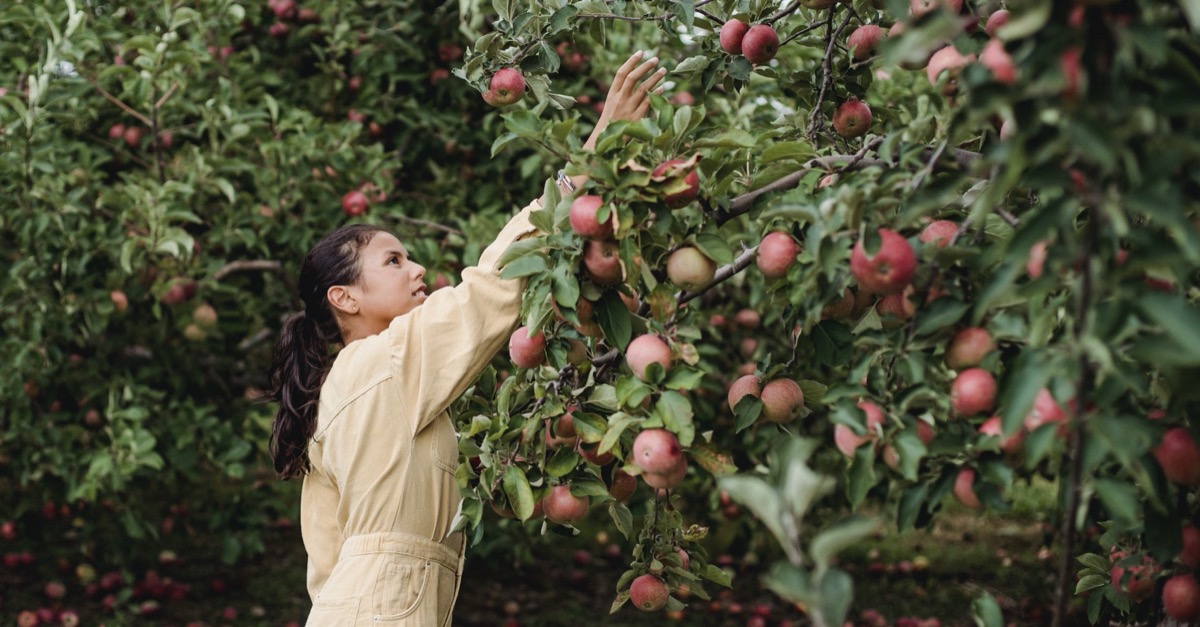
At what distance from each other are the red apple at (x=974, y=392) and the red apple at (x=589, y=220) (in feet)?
1.61

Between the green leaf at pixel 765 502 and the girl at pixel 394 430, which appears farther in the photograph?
the girl at pixel 394 430

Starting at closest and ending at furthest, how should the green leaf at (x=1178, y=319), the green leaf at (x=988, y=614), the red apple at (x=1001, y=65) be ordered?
the green leaf at (x=1178, y=319)
the red apple at (x=1001, y=65)
the green leaf at (x=988, y=614)

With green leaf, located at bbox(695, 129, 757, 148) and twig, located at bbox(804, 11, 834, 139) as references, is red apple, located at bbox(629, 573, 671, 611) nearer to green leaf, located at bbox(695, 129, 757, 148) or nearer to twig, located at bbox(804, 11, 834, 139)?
green leaf, located at bbox(695, 129, 757, 148)

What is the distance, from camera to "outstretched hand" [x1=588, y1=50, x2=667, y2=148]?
1681 mm

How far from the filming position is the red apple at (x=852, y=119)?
1.98 m

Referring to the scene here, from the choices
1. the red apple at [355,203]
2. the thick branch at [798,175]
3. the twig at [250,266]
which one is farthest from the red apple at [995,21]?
the twig at [250,266]

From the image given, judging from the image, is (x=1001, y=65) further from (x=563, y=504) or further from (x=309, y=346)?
(x=309, y=346)

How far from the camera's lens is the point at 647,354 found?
4.72 feet

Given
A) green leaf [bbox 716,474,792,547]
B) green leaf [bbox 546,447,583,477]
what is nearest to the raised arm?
green leaf [bbox 546,447,583,477]

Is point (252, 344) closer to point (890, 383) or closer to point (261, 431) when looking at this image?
point (261, 431)

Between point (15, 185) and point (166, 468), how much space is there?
1.13 m

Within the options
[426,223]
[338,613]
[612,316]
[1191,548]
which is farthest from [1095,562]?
[426,223]

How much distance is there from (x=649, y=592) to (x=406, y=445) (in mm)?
496

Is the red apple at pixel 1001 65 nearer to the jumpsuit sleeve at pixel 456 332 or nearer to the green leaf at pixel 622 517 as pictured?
the jumpsuit sleeve at pixel 456 332
